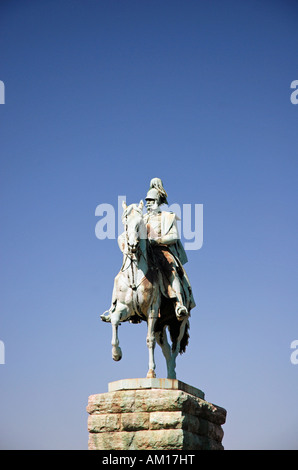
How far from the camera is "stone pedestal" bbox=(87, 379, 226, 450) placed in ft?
51.1

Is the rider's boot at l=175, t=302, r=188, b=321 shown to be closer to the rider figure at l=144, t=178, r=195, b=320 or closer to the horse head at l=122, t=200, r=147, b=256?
the rider figure at l=144, t=178, r=195, b=320

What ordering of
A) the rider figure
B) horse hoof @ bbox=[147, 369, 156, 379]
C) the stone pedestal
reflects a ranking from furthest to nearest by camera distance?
1. the rider figure
2. horse hoof @ bbox=[147, 369, 156, 379]
3. the stone pedestal

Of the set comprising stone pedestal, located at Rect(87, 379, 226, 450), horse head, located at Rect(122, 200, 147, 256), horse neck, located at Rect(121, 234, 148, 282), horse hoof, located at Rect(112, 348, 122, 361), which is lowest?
stone pedestal, located at Rect(87, 379, 226, 450)

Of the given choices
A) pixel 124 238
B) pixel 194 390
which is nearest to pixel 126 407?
pixel 194 390

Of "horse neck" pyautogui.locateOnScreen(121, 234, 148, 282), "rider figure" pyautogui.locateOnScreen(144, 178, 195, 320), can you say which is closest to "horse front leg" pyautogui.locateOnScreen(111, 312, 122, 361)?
"horse neck" pyautogui.locateOnScreen(121, 234, 148, 282)

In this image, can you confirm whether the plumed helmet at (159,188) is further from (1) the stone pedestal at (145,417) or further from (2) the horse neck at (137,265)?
(1) the stone pedestal at (145,417)

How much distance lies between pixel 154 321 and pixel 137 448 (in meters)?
2.54

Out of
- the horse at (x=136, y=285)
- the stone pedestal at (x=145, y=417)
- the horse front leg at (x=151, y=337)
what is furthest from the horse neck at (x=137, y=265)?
the stone pedestal at (x=145, y=417)

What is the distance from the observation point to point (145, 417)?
51.6 ft

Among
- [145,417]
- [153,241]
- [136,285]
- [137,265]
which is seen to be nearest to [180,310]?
[136,285]

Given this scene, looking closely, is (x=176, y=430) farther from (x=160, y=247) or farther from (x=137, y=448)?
(x=160, y=247)
